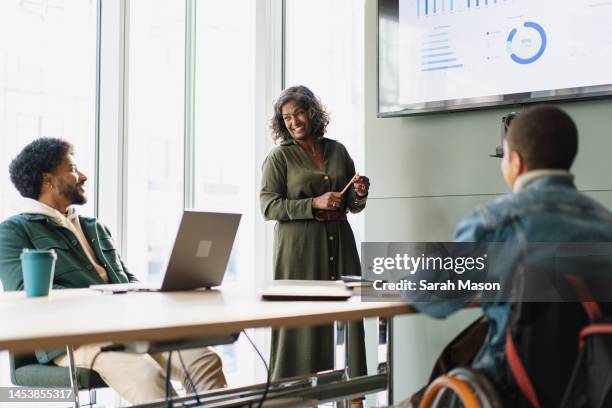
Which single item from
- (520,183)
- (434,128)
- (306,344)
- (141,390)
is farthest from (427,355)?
(520,183)

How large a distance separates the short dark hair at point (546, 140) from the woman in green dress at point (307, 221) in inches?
77.0

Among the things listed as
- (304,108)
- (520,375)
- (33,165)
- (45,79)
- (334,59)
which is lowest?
(520,375)

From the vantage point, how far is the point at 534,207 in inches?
53.6

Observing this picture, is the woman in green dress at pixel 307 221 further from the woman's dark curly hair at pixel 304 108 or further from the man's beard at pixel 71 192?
the man's beard at pixel 71 192

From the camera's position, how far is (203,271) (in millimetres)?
2113

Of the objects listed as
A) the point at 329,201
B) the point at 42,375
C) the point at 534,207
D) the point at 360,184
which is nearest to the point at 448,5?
the point at 360,184

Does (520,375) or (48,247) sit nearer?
(520,375)

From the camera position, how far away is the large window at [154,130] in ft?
13.4

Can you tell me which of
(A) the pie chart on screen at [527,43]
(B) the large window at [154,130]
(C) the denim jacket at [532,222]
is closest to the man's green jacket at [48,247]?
(B) the large window at [154,130]

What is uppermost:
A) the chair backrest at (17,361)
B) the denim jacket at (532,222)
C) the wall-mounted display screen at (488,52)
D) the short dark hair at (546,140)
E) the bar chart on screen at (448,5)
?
the bar chart on screen at (448,5)

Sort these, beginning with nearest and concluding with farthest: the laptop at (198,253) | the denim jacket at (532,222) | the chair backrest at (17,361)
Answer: the denim jacket at (532,222), the laptop at (198,253), the chair backrest at (17,361)

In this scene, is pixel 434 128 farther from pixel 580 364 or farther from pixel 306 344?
pixel 580 364

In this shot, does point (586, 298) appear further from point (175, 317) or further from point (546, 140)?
point (175, 317)

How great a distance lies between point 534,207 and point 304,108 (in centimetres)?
223
